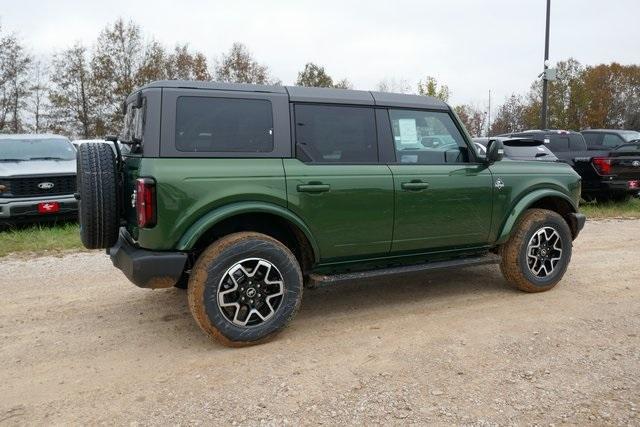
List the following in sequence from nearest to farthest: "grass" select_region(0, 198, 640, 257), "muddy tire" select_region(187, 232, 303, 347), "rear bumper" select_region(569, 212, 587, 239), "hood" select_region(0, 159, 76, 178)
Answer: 1. "muddy tire" select_region(187, 232, 303, 347)
2. "rear bumper" select_region(569, 212, 587, 239)
3. "grass" select_region(0, 198, 640, 257)
4. "hood" select_region(0, 159, 76, 178)

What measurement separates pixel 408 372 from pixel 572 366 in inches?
42.4

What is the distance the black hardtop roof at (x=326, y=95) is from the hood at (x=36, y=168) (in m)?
5.71

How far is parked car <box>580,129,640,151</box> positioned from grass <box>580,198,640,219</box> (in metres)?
1.56

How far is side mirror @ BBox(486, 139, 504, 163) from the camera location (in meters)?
4.75

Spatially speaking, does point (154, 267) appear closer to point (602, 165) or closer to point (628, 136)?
point (602, 165)

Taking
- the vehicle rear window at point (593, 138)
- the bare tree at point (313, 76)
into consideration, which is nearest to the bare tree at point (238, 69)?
the bare tree at point (313, 76)

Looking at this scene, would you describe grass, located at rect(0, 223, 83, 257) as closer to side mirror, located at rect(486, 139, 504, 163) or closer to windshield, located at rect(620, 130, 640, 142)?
side mirror, located at rect(486, 139, 504, 163)

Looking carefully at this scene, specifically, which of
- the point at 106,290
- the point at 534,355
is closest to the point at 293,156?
the point at 534,355

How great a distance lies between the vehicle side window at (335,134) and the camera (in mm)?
4113

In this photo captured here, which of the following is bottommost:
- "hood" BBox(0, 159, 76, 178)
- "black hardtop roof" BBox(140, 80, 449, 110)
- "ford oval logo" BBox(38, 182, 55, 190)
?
"ford oval logo" BBox(38, 182, 55, 190)

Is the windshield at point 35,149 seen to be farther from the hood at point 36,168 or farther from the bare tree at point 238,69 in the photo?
the bare tree at point 238,69

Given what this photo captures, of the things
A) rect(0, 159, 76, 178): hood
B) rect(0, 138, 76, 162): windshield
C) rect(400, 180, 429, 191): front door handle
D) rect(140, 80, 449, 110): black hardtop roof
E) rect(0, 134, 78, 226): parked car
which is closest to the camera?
rect(140, 80, 449, 110): black hardtop roof

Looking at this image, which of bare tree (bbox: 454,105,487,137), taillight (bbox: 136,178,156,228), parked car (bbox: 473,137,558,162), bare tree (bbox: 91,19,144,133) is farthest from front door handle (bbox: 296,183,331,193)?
bare tree (bbox: 454,105,487,137)

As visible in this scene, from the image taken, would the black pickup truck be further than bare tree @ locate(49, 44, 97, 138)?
No
